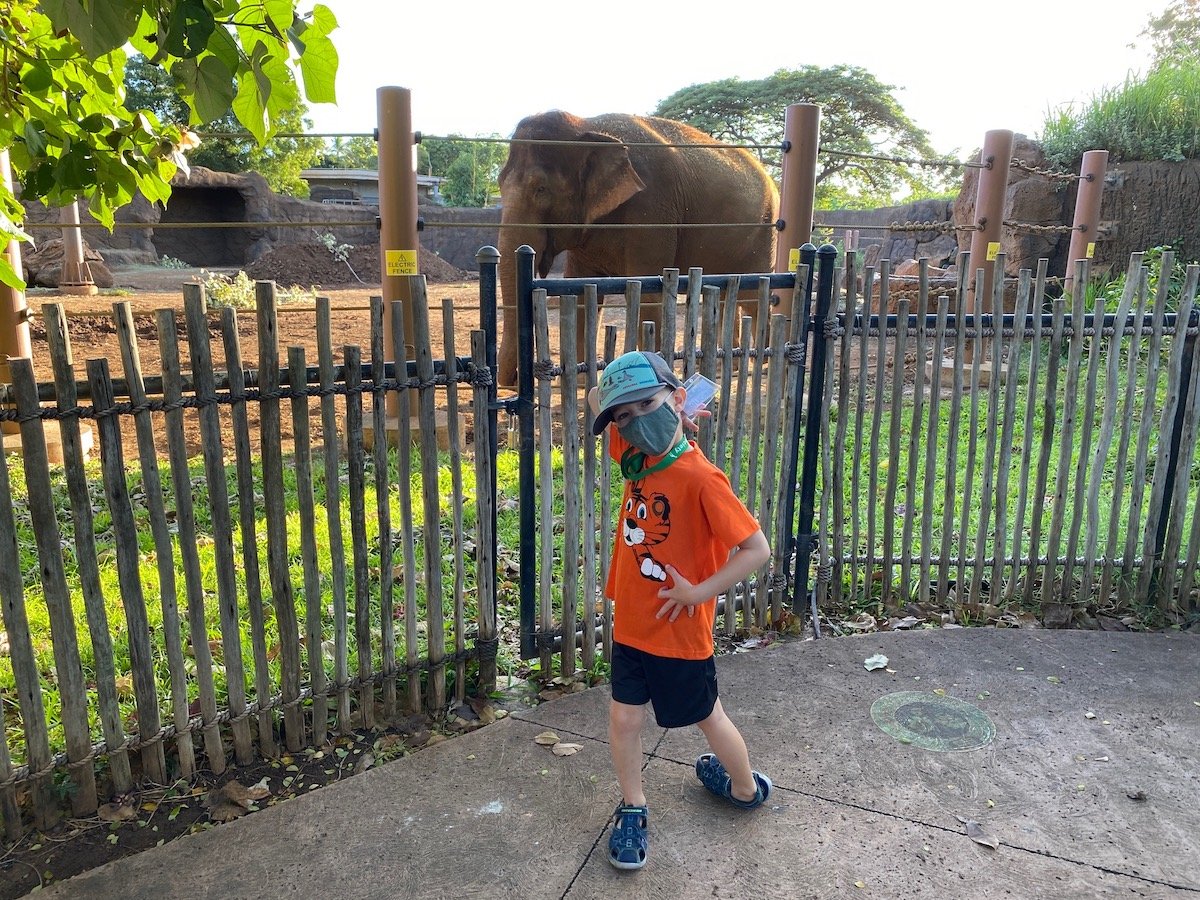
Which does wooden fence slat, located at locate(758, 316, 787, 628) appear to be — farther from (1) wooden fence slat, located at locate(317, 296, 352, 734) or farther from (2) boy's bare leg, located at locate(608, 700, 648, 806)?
(1) wooden fence slat, located at locate(317, 296, 352, 734)

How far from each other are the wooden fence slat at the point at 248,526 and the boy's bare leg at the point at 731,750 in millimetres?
1528

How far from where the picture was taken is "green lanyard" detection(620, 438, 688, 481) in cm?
276

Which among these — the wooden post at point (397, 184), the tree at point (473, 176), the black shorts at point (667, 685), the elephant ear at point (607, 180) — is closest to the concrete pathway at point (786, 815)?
the black shorts at point (667, 685)

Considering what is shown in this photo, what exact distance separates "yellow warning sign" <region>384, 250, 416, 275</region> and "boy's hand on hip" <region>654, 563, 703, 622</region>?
4134 millimetres

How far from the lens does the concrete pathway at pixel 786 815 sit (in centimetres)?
275

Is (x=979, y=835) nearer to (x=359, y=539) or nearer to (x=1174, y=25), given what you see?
(x=359, y=539)

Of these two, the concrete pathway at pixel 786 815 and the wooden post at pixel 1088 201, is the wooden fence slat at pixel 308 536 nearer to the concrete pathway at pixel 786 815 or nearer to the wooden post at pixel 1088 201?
the concrete pathway at pixel 786 815

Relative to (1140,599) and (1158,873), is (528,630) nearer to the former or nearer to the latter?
(1158,873)

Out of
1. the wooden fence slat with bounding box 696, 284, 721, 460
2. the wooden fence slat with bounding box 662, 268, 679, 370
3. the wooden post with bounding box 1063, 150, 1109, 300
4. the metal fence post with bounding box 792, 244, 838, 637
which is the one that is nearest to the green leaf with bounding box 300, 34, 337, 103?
the wooden fence slat with bounding box 662, 268, 679, 370

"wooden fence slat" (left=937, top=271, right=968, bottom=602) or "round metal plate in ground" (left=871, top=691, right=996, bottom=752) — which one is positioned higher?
"wooden fence slat" (left=937, top=271, right=968, bottom=602)

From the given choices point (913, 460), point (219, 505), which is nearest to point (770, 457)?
point (913, 460)

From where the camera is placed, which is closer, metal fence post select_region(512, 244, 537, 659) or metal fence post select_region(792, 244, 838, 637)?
metal fence post select_region(512, 244, 537, 659)

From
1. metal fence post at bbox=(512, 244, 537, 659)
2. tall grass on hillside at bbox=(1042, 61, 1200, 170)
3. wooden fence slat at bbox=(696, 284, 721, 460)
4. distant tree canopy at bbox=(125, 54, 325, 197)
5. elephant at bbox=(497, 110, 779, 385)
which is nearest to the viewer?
metal fence post at bbox=(512, 244, 537, 659)

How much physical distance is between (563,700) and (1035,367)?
8.96ft
